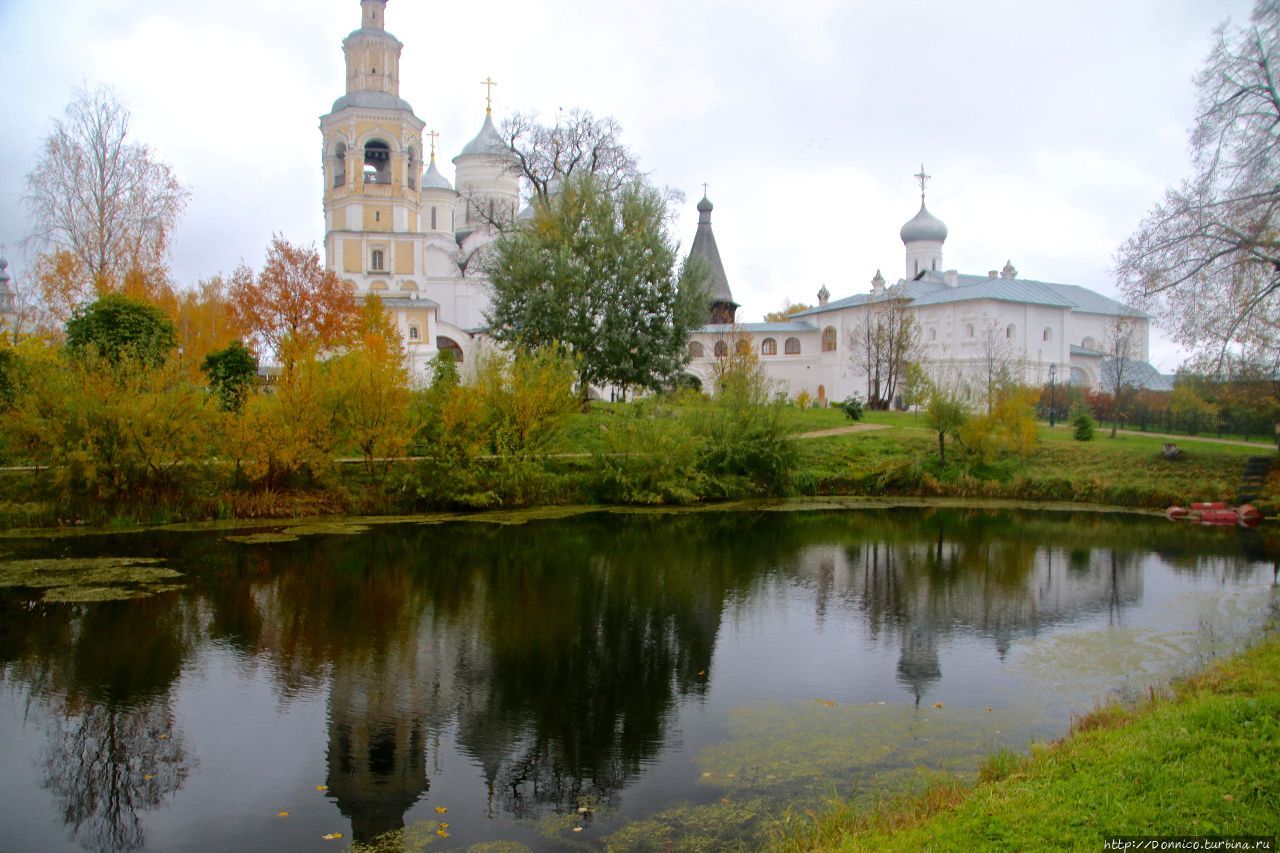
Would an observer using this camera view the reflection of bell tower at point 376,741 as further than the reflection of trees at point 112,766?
Yes

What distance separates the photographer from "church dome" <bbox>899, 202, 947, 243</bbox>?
4775cm

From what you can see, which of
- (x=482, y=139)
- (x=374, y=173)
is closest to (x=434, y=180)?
(x=482, y=139)

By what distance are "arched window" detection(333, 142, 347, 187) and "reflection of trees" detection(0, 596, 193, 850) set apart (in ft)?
104

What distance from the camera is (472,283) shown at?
41.7m

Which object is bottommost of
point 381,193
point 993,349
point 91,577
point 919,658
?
point 919,658

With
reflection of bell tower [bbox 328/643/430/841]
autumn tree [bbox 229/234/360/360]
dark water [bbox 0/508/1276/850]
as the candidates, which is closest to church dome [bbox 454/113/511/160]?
autumn tree [bbox 229/234/360/360]

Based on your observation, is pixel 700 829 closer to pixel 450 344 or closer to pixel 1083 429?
pixel 1083 429

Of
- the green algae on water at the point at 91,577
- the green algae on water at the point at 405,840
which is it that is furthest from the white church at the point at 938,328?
the green algae on water at the point at 405,840

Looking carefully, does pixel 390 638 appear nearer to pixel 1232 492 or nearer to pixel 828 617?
pixel 828 617

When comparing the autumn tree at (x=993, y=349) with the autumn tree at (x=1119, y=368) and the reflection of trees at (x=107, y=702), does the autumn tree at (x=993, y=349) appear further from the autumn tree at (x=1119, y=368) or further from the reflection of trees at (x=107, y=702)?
the reflection of trees at (x=107, y=702)

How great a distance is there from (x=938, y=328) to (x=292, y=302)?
2669cm

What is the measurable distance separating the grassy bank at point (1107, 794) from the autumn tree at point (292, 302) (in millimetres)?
24528

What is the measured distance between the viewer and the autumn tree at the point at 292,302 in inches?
1096

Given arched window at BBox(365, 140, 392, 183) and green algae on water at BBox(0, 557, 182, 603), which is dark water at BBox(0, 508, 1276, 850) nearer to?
green algae on water at BBox(0, 557, 182, 603)
